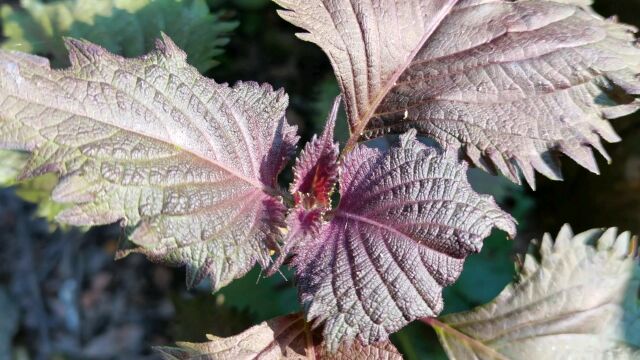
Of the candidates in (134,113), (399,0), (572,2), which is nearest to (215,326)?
(134,113)

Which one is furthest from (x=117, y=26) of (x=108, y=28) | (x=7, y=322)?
(x=7, y=322)

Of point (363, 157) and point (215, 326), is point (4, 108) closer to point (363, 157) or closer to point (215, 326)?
point (363, 157)

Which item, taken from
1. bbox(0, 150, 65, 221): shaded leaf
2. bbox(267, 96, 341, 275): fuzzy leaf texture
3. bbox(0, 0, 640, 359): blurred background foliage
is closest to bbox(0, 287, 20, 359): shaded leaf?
bbox(0, 0, 640, 359): blurred background foliage

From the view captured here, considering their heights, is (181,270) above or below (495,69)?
below

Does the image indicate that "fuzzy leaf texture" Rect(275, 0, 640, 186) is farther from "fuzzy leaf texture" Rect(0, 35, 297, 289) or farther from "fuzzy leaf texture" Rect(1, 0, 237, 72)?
"fuzzy leaf texture" Rect(1, 0, 237, 72)

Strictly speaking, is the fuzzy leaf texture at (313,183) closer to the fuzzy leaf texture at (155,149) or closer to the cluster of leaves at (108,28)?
the fuzzy leaf texture at (155,149)

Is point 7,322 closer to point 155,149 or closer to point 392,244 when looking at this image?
point 155,149
